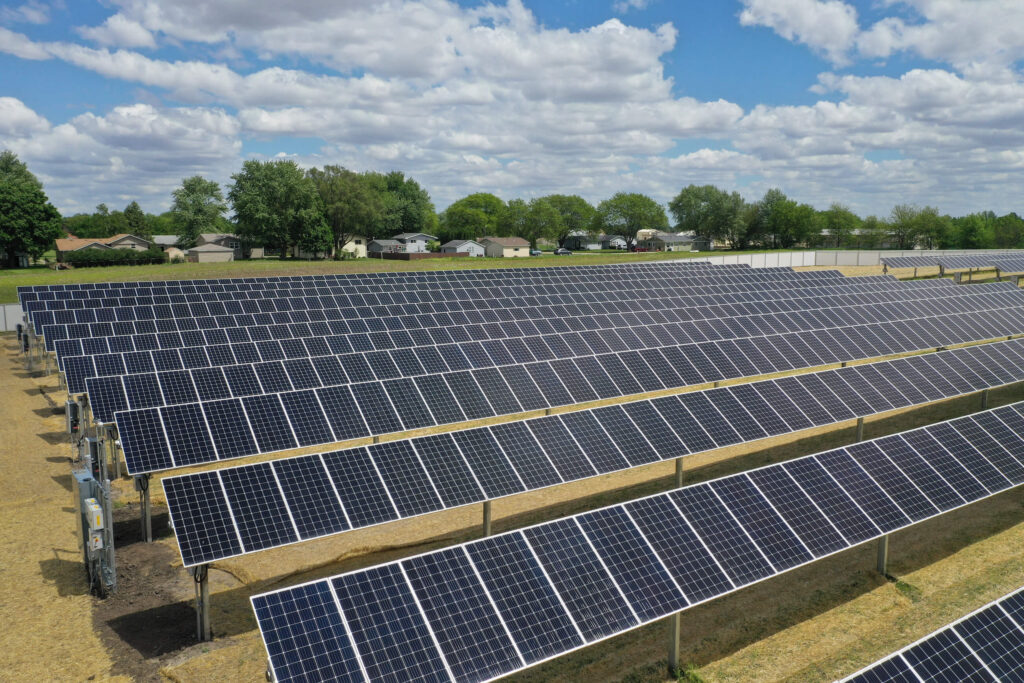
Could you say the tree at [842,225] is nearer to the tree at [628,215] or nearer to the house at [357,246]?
the tree at [628,215]

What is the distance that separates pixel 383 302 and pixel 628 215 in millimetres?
160251

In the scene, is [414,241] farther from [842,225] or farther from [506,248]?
[842,225]

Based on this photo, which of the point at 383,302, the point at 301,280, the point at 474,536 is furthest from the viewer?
the point at 301,280

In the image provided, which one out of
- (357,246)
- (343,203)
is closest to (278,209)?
(343,203)

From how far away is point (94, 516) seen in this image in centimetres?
1348

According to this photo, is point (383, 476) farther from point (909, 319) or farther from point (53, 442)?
point (909, 319)

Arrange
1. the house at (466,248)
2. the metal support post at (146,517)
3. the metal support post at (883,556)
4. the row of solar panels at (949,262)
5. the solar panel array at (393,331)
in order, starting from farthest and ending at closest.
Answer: the house at (466,248) < the row of solar panels at (949,262) < the solar panel array at (393,331) < the metal support post at (146,517) < the metal support post at (883,556)

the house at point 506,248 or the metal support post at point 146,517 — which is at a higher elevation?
the house at point 506,248

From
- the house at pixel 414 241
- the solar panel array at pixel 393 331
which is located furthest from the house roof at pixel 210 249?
the solar panel array at pixel 393 331

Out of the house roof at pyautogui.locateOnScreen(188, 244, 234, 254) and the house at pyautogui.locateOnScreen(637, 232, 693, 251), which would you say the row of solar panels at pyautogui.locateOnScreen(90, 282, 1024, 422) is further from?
the house at pyautogui.locateOnScreen(637, 232, 693, 251)

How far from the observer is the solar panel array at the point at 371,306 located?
3147 centimetres

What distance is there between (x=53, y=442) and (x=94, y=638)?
14.6m

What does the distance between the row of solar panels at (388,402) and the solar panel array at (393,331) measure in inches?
197

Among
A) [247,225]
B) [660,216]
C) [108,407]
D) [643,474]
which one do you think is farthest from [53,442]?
[660,216]
